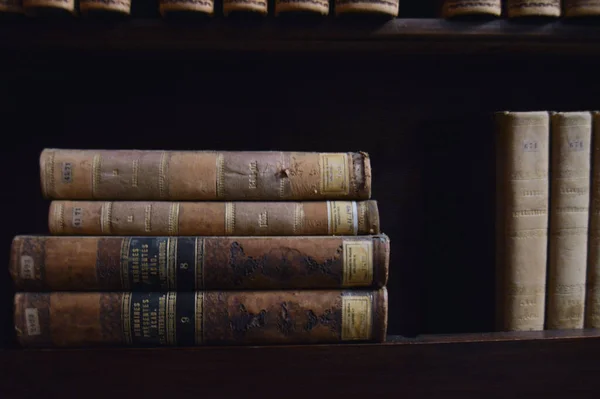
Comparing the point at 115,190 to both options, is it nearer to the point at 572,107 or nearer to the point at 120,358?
the point at 120,358

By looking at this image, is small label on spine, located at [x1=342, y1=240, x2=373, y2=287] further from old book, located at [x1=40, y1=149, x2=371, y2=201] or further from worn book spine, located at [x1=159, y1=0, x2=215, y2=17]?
worn book spine, located at [x1=159, y1=0, x2=215, y2=17]

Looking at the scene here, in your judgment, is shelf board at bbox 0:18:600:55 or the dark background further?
the dark background

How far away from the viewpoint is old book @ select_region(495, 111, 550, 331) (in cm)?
65

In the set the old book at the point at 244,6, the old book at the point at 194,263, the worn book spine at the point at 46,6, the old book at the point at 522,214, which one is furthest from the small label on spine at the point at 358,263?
the worn book spine at the point at 46,6

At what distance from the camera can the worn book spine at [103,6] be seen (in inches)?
23.1

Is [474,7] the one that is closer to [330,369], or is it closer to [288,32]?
[288,32]

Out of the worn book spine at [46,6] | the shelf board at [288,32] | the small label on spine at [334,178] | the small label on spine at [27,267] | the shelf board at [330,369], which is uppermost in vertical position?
the worn book spine at [46,6]

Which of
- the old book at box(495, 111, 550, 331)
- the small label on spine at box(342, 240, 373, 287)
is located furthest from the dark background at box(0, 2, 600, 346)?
the small label on spine at box(342, 240, 373, 287)

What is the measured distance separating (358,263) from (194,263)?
185 millimetres

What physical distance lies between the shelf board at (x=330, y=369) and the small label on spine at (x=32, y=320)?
0.08 feet

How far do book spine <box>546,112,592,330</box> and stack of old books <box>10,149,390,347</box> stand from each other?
225mm

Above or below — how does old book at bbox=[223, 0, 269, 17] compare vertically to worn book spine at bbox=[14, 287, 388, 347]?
above

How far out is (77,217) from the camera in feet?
1.99

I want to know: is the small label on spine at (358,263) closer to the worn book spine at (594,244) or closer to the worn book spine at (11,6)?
the worn book spine at (594,244)
